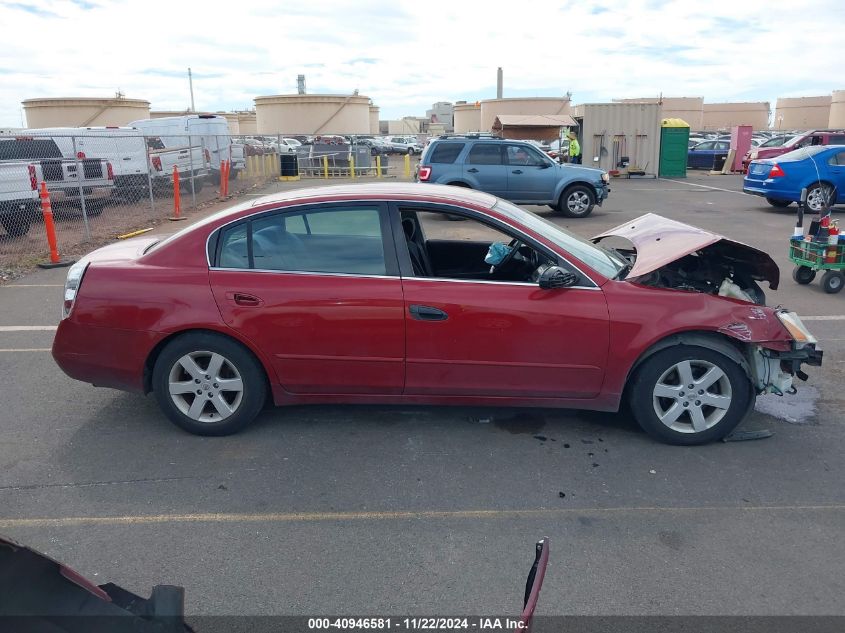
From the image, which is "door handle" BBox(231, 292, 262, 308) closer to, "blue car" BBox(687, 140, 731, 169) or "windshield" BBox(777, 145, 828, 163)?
"windshield" BBox(777, 145, 828, 163)

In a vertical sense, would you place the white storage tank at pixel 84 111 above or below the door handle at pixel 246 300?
above

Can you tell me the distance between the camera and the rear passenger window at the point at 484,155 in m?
15.4

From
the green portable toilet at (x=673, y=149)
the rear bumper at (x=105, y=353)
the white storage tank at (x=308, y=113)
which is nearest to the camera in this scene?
the rear bumper at (x=105, y=353)

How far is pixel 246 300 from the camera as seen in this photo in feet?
14.1

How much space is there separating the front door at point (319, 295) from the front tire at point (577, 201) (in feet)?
40.0

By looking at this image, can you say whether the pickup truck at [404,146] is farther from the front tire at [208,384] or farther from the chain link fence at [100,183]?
the front tire at [208,384]

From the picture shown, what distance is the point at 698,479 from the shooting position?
13.0 feet

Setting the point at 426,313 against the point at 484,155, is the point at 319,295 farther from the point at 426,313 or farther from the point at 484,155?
the point at 484,155

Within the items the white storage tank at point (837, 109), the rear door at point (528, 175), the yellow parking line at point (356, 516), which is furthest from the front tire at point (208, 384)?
the white storage tank at point (837, 109)

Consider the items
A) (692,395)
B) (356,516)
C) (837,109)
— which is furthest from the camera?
(837,109)

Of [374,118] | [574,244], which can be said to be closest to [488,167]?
[574,244]

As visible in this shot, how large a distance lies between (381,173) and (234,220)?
26.2 m

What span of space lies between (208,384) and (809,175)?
1547 cm

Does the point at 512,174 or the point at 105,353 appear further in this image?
the point at 512,174
